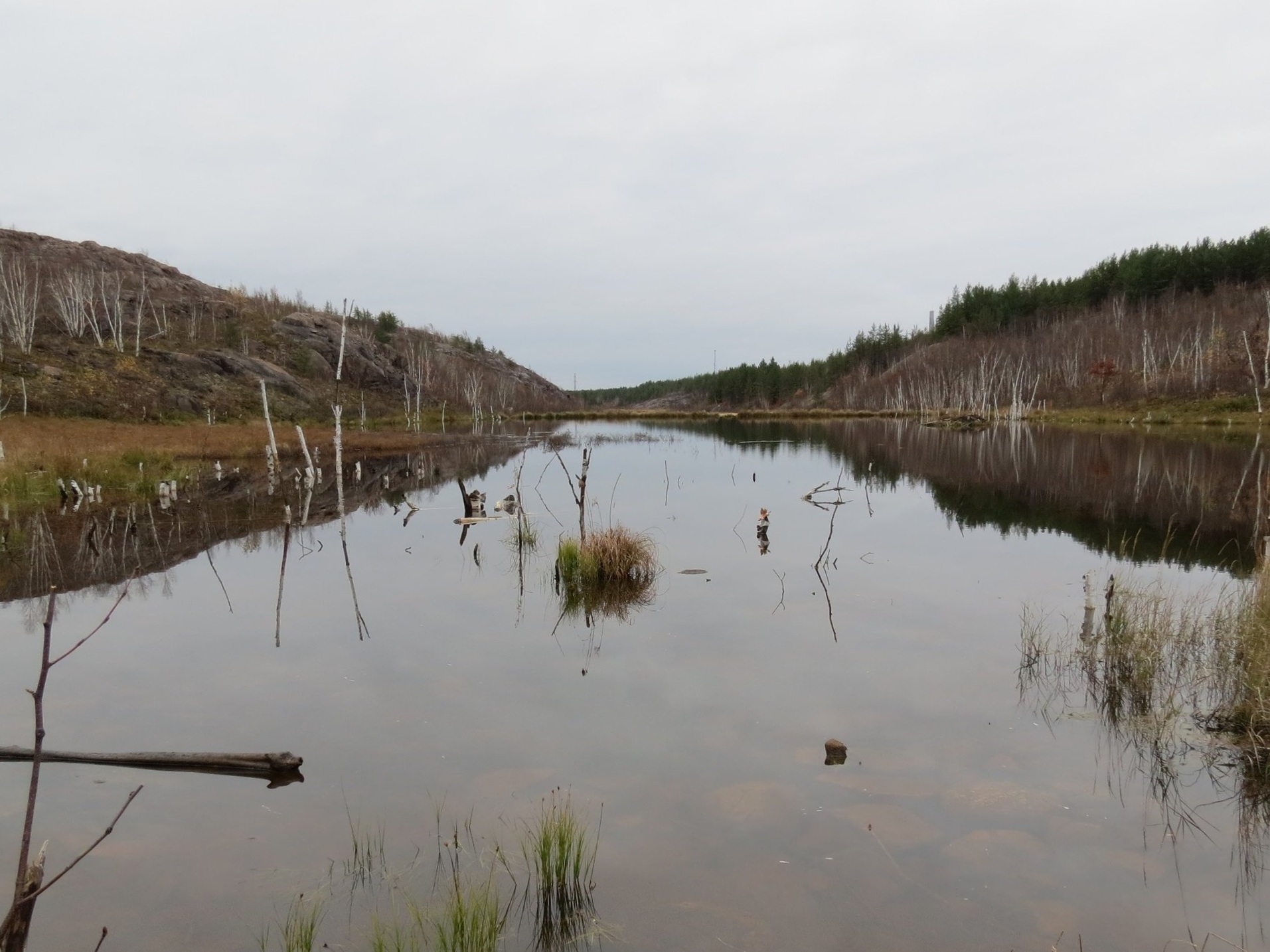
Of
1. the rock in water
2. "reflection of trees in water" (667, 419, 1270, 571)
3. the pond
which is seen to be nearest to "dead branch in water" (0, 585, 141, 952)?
the pond

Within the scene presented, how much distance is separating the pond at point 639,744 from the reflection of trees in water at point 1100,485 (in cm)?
43

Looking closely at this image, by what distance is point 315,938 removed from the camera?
4.71 meters

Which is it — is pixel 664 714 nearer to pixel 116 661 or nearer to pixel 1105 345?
pixel 116 661

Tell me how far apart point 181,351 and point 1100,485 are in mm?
70983

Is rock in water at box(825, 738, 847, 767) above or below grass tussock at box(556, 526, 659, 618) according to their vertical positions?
below

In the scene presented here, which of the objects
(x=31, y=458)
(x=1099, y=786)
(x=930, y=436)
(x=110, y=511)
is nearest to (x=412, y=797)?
(x=1099, y=786)

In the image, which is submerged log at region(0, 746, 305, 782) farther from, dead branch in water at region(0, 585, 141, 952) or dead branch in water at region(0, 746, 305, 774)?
dead branch in water at region(0, 585, 141, 952)

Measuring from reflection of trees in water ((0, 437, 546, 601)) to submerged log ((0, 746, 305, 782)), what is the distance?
7.60 m

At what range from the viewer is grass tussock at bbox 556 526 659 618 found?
13070mm

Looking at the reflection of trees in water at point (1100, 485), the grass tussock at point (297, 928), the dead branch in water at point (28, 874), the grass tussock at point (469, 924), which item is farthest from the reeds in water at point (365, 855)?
the reflection of trees in water at point (1100, 485)

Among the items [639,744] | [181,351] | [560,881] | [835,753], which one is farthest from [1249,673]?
[181,351]

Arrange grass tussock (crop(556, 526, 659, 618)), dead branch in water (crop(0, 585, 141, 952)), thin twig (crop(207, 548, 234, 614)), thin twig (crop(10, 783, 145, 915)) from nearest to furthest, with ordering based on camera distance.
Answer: thin twig (crop(10, 783, 145, 915))
dead branch in water (crop(0, 585, 141, 952))
thin twig (crop(207, 548, 234, 614))
grass tussock (crop(556, 526, 659, 618))

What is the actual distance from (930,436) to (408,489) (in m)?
39.8

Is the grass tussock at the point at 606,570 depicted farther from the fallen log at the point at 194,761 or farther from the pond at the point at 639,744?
the fallen log at the point at 194,761
